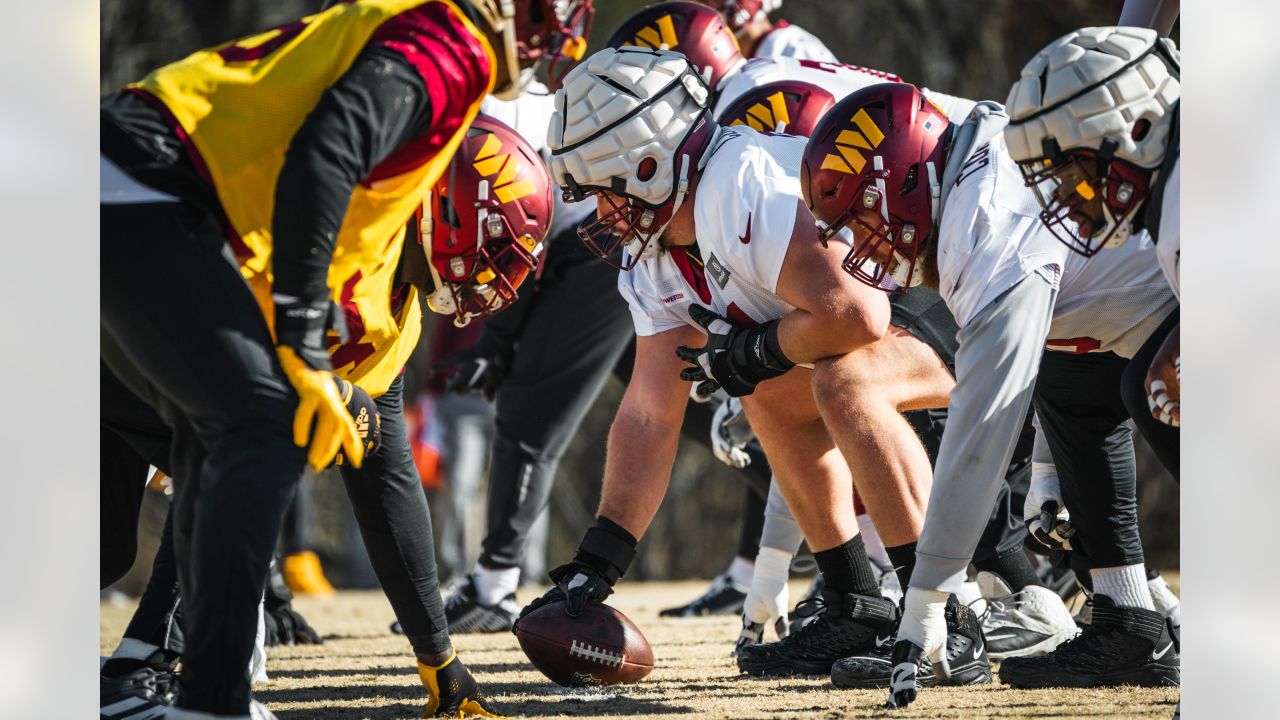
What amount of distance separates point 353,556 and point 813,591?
5.33 meters

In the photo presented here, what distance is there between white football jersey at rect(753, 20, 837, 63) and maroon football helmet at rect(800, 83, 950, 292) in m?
1.91

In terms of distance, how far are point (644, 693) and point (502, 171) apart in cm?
122

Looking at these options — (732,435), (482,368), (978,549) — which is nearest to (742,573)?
(732,435)

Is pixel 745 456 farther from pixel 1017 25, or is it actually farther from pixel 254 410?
pixel 1017 25

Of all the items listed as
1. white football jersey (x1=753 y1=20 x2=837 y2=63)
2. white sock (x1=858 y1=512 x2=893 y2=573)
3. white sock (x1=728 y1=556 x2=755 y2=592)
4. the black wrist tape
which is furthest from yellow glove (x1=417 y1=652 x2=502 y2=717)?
white football jersey (x1=753 y1=20 x2=837 y2=63)

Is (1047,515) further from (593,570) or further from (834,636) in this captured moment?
(593,570)

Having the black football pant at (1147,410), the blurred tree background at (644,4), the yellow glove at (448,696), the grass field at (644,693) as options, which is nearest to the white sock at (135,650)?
the grass field at (644,693)

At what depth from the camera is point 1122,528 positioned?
127 inches

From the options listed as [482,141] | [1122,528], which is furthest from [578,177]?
[1122,528]

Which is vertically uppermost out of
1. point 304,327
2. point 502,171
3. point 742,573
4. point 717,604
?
point 502,171

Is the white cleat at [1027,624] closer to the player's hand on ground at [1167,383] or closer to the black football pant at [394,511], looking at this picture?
the player's hand on ground at [1167,383]

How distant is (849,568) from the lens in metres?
3.45

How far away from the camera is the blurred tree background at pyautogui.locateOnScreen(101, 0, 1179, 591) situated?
8.90 m

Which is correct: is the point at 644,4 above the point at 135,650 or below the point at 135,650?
above
